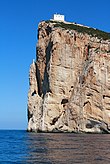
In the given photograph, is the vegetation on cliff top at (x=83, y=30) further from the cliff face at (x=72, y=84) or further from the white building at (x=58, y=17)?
the white building at (x=58, y=17)

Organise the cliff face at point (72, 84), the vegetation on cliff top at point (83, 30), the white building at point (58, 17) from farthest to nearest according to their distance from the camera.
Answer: the white building at point (58, 17)
the vegetation on cliff top at point (83, 30)
the cliff face at point (72, 84)

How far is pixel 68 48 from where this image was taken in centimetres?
9756

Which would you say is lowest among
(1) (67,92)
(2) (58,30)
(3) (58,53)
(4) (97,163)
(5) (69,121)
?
(4) (97,163)

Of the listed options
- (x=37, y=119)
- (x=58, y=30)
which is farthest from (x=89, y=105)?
(x=58, y=30)

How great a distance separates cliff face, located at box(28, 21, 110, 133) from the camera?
9000 centimetres

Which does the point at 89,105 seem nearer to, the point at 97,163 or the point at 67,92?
the point at 67,92

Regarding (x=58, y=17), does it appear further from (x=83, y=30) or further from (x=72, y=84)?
(x=72, y=84)

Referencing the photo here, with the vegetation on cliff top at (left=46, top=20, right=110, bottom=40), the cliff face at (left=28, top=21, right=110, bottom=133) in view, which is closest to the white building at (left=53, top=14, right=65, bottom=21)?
the vegetation on cliff top at (left=46, top=20, right=110, bottom=40)

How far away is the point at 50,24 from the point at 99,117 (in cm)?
3079

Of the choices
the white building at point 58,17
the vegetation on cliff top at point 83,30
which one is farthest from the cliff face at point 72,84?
the white building at point 58,17

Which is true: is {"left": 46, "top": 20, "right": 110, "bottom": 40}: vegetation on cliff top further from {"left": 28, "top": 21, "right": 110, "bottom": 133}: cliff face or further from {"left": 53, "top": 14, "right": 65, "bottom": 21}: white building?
{"left": 53, "top": 14, "right": 65, "bottom": 21}: white building

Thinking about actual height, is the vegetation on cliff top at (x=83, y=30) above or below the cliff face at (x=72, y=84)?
above

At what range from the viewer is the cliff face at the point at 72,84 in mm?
90000

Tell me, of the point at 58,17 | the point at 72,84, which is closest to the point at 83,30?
the point at 58,17
